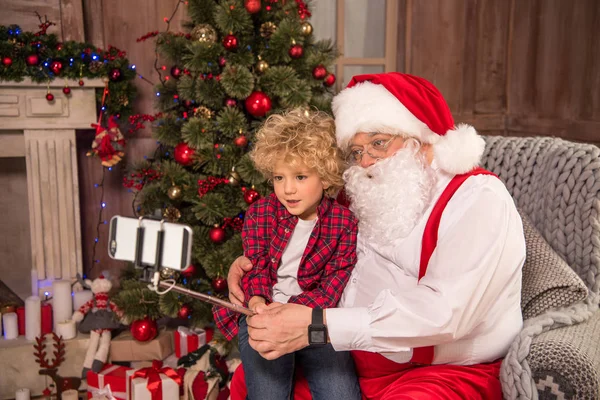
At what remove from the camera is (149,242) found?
0.88 metres

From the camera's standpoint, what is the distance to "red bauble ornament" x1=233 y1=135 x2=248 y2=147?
2.64 meters

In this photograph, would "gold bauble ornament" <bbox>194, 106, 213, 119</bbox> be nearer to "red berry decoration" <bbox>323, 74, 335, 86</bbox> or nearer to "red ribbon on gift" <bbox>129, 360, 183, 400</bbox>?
"red berry decoration" <bbox>323, 74, 335, 86</bbox>

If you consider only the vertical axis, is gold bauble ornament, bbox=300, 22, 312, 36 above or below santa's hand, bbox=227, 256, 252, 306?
above

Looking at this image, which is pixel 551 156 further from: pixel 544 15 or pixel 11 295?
pixel 11 295

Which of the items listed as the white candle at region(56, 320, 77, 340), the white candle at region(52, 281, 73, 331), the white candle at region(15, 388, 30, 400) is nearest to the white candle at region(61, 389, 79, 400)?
the white candle at region(15, 388, 30, 400)

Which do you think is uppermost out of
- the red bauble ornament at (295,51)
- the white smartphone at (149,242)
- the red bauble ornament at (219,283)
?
the red bauble ornament at (295,51)

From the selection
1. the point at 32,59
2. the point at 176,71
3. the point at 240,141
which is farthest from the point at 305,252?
the point at 32,59

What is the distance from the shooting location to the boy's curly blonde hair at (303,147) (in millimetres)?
1681

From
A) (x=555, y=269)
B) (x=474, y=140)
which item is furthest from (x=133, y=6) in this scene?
(x=555, y=269)

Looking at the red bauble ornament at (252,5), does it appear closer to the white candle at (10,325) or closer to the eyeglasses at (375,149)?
the eyeglasses at (375,149)

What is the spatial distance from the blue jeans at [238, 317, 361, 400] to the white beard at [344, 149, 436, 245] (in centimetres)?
37

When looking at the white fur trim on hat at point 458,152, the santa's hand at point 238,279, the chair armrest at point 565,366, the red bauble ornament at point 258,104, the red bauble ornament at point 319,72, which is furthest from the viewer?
the red bauble ornament at point 319,72

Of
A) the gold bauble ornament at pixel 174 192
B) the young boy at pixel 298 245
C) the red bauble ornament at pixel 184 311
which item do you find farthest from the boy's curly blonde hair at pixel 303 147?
the red bauble ornament at pixel 184 311

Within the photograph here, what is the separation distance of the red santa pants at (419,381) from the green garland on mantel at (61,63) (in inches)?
78.4
